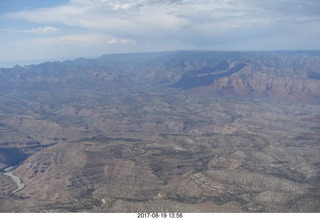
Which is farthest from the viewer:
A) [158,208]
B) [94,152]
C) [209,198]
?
[94,152]

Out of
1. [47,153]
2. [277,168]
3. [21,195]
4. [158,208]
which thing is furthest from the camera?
[47,153]

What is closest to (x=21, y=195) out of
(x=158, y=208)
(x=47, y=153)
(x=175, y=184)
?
(x=47, y=153)

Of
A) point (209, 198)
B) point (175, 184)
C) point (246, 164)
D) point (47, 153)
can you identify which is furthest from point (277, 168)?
point (47, 153)

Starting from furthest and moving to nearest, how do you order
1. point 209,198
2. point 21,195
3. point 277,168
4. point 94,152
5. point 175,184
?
point 94,152 → point 21,195 → point 277,168 → point 175,184 → point 209,198

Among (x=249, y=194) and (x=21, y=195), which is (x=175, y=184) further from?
(x=21, y=195)

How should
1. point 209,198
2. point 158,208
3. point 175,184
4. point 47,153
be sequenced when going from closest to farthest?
point 158,208 < point 209,198 < point 175,184 < point 47,153

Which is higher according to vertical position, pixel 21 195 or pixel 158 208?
Answer: pixel 158 208

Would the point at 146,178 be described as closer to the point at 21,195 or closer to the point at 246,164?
the point at 246,164

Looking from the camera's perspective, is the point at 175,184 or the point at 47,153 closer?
the point at 175,184

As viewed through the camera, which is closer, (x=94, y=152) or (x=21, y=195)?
(x=21, y=195)
